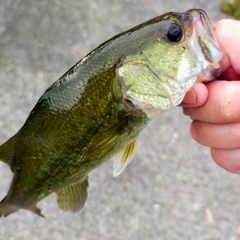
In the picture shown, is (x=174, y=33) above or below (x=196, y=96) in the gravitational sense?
above

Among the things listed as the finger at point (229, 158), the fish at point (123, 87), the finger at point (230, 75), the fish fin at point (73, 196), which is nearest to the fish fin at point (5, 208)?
the fish fin at point (73, 196)

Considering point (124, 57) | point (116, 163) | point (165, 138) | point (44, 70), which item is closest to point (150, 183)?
point (165, 138)

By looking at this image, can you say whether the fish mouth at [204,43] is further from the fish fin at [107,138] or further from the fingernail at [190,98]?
the fish fin at [107,138]

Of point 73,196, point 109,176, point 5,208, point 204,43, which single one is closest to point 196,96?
point 204,43

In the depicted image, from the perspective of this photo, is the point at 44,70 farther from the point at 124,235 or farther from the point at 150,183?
the point at 124,235

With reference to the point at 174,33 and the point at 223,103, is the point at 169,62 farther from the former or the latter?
the point at 223,103

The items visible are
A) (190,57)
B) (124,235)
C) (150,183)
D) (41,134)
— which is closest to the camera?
(190,57)
